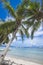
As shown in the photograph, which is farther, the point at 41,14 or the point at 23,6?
the point at 23,6

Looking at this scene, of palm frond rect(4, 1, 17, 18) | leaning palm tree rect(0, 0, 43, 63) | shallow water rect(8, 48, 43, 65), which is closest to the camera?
leaning palm tree rect(0, 0, 43, 63)

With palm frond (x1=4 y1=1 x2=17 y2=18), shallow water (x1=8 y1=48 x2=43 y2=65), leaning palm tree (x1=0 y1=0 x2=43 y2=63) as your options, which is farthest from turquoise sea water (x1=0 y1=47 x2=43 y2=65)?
palm frond (x1=4 y1=1 x2=17 y2=18)

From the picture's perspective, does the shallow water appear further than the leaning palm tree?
Yes

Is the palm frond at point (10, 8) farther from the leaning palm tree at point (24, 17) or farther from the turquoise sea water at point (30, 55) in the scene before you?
the turquoise sea water at point (30, 55)

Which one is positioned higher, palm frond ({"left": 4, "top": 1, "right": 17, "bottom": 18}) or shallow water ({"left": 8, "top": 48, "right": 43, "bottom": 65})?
shallow water ({"left": 8, "top": 48, "right": 43, "bottom": 65})

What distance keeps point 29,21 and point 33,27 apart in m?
0.86

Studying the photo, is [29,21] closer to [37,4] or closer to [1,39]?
[37,4]

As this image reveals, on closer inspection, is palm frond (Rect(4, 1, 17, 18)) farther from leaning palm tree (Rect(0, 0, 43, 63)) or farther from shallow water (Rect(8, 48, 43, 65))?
shallow water (Rect(8, 48, 43, 65))

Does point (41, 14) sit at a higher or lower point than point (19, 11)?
lower

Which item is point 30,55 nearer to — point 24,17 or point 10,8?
point 24,17

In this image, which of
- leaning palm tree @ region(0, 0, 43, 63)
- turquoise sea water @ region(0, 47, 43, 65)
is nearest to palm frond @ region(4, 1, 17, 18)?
leaning palm tree @ region(0, 0, 43, 63)

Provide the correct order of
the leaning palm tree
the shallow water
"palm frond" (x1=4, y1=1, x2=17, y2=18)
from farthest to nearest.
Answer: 1. the shallow water
2. "palm frond" (x1=4, y1=1, x2=17, y2=18)
3. the leaning palm tree

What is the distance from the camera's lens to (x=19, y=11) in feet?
55.0

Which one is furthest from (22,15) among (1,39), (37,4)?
(1,39)
